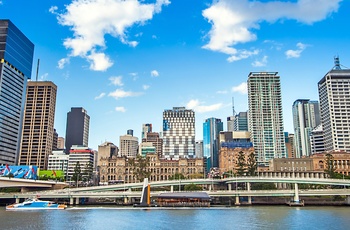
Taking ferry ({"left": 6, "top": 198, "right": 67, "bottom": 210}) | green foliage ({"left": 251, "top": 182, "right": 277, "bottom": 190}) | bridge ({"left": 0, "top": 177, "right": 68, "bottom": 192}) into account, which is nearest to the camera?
ferry ({"left": 6, "top": 198, "right": 67, "bottom": 210})

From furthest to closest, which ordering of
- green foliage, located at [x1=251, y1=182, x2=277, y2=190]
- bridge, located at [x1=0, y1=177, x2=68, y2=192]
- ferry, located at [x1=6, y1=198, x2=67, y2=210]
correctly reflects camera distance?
green foliage, located at [x1=251, y1=182, x2=277, y2=190] < bridge, located at [x1=0, y1=177, x2=68, y2=192] < ferry, located at [x1=6, y1=198, x2=67, y2=210]

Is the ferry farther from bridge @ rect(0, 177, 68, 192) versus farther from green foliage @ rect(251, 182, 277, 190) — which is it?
green foliage @ rect(251, 182, 277, 190)

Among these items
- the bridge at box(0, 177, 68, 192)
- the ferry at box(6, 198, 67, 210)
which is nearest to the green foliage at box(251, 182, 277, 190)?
the ferry at box(6, 198, 67, 210)

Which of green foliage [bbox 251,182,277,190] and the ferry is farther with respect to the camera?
green foliage [bbox 251,182,277,190]

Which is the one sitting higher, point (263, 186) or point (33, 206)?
point (263, 186)

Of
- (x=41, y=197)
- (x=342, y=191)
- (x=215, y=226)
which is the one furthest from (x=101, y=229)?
(x=342, y=191)

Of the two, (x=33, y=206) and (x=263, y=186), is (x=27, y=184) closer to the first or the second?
(x=33, y=206)

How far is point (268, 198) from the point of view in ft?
507

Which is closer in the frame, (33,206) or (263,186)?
(33,206)

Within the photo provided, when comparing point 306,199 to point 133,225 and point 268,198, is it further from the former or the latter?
point 133,225

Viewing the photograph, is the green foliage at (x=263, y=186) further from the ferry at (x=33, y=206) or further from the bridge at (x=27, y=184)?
the bridge at (x=27, y=184)

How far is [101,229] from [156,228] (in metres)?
10.7

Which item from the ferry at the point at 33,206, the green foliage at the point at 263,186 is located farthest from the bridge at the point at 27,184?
the green foliage at the point at 263,186

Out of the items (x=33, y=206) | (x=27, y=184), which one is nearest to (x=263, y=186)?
(x=33, y=206)
